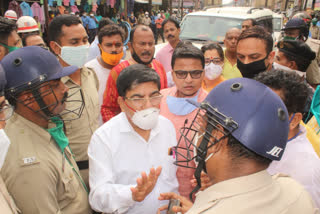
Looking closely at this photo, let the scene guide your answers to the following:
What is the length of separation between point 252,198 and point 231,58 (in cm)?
307

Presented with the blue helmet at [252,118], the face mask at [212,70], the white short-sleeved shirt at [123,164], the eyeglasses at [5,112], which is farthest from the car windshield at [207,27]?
the eyeglasses at [5,112]

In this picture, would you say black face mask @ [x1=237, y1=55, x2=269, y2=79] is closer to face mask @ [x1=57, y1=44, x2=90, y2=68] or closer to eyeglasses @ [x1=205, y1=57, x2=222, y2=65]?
eyeglasses @ [x1=205, y1=57, x2=222, y2=65]

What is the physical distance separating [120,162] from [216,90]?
35.9 inches

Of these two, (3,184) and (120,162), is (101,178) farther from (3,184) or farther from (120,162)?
(3,184)

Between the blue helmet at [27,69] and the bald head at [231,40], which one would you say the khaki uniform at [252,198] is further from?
the bald head at [231,40]

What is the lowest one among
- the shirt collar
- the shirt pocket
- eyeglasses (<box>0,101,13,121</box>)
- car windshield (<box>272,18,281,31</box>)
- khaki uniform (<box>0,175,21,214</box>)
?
the shirt pocket

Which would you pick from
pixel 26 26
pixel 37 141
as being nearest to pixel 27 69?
pixel 37 141

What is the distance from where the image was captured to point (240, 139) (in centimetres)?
111

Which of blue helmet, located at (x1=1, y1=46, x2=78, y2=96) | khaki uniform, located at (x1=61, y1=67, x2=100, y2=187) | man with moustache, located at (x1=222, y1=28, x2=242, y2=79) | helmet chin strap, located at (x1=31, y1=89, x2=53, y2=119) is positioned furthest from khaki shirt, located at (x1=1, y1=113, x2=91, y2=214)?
man with moustache, located at (x1=222, y1=28, x2=242, y2=79)

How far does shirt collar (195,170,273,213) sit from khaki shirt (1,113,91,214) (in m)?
0.89

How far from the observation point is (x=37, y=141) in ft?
4.96

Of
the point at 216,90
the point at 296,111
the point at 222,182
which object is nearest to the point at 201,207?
the point at 222,182

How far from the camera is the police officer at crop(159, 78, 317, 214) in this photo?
1.06 m

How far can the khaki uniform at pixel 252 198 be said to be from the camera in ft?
3.31
